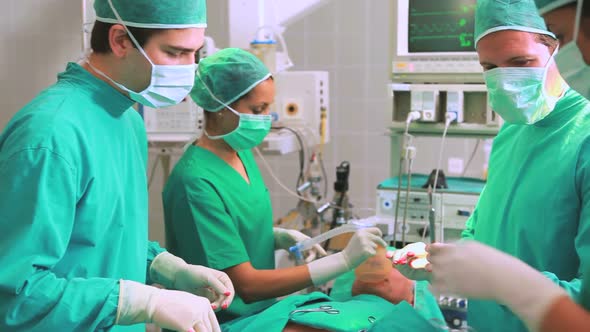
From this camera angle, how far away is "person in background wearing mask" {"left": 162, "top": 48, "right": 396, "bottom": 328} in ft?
6.40

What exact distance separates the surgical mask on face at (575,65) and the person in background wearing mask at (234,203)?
1118mm

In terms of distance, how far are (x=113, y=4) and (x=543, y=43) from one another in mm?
1087

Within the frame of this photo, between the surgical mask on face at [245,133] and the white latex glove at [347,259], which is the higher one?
the surgical mask on face at [245,133]

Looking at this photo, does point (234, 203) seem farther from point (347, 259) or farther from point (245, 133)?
point (347, 259)

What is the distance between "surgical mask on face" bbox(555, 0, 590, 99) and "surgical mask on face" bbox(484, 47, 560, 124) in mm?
479

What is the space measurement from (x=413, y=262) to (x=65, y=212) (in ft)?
3.41

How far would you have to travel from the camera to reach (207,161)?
6.72ft

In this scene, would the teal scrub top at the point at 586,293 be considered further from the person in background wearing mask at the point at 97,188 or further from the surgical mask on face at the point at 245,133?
the surgical mask on face at the point at 245,133

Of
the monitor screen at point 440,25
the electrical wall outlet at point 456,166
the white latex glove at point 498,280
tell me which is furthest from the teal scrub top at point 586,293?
the electrical wall outlet at point 456,166

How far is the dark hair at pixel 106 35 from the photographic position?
151cm

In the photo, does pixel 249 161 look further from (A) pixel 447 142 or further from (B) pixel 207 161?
(A) pixel 447 142

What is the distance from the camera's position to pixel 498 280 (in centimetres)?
108

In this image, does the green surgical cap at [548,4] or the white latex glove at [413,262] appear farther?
the white latex glove at [413,262]

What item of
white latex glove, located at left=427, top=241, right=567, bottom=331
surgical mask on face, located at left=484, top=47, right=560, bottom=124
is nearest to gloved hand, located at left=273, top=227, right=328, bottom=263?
surgical mask on face, located at left=484, top=47, right=560, bottom=124
